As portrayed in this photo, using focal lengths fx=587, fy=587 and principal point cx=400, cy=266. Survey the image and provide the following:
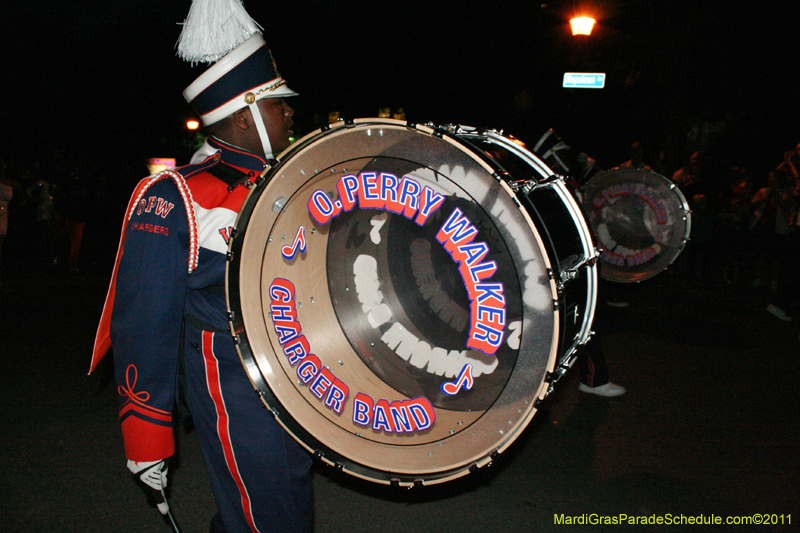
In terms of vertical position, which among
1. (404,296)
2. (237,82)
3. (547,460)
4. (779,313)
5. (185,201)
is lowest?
(547,460)

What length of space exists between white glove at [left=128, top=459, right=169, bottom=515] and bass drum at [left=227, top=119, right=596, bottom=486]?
1.41ft

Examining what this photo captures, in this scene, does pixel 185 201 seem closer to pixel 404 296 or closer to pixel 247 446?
pixel 247 446

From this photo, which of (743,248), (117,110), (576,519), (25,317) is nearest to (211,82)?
(576,519)

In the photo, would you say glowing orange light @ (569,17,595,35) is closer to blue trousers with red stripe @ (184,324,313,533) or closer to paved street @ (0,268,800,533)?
paved street @ (0,268,800,533)

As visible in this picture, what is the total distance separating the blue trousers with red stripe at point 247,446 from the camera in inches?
71.6

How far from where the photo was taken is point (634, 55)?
13086 mm

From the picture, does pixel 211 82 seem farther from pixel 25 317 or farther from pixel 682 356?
pixel 25 317

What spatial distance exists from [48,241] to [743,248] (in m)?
12.3

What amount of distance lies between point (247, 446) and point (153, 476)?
30 centimetres

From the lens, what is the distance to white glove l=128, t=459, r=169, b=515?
1779mm

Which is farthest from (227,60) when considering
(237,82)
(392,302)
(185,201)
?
(392,302)

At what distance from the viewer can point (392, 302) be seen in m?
2.24

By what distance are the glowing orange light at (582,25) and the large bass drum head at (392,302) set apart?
274 inches

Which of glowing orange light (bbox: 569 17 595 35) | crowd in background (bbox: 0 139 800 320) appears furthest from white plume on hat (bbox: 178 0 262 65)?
crowd in background (bbox: 0 139 800 320)
